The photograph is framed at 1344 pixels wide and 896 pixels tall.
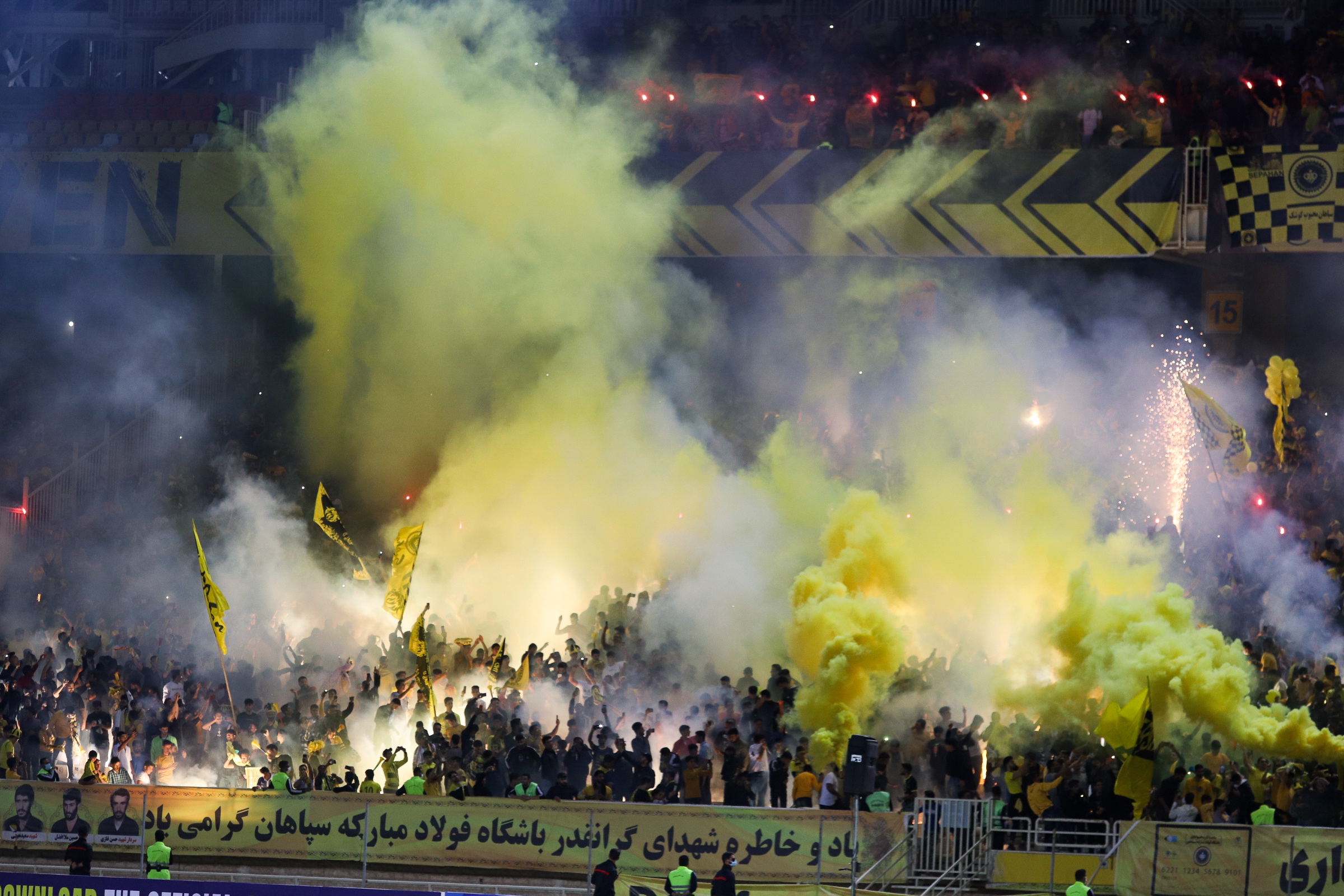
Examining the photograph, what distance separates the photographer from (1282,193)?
752 inches

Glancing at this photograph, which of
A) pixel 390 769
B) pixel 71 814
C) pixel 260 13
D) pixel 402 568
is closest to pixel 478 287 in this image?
pixel 260 13

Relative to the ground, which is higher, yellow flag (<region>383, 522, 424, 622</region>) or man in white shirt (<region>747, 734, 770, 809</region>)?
yellow flag (<region>383, 522, 424, 622</region>)

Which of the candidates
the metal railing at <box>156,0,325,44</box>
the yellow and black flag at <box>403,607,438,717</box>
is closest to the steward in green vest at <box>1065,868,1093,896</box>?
the yellow and black flag at <box>403,607,438,717</box>

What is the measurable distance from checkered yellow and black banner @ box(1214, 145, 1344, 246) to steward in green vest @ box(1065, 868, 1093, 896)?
10.1m

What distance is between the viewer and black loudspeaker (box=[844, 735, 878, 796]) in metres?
11.7

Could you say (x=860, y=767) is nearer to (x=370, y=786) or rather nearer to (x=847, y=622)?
(x=370, y=786)

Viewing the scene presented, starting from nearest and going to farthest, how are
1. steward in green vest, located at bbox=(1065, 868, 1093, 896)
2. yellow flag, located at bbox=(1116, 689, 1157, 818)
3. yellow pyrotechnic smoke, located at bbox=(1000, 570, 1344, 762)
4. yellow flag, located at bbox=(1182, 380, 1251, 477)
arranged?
steward in green vest, located at bbox=(1065, 868, 1093, 896), yellow flag, located at bbox=(1116, 689, 1157, 818), yellow pyrotechnic smoke, located at bbox=(1000, 570, 1344, 762), yellow flag, located at bbox=(1182, 380, 1251, 477)

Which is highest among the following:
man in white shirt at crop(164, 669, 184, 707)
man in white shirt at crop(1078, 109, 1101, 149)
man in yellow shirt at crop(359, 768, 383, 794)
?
man in white shirt at crop(1078, 109, 1101, 149)

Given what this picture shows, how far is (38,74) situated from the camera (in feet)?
89.5

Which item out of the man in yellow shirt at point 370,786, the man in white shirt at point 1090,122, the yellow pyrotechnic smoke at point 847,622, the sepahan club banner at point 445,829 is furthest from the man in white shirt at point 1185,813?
the man in white shirt at point 1090,122

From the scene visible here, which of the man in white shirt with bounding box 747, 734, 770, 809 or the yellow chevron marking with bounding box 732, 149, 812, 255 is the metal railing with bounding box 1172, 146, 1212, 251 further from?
the man in white shirt with bounding box 747, 734, 770, 809

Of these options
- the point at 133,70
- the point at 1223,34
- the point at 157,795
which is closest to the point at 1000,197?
the point at 1223,34

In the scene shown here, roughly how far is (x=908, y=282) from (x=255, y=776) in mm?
10841

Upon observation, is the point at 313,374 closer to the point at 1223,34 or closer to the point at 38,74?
the point at 38,74
